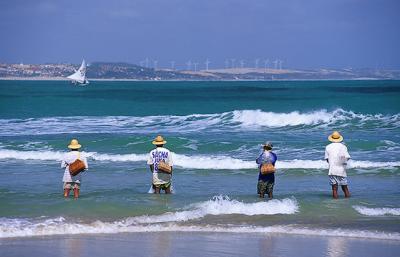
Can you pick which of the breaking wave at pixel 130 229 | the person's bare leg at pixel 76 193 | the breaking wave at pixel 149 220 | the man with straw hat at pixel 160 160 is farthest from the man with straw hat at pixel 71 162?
the breaking wave at pixel 130 229

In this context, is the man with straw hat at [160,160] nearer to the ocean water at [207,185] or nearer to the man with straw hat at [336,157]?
the ocean water at [207,185]

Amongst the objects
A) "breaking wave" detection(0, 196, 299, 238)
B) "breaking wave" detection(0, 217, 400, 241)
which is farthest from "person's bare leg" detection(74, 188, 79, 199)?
"breaking wave" detection(0, 217, 400, 241)

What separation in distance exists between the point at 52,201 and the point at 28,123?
27.3 metres

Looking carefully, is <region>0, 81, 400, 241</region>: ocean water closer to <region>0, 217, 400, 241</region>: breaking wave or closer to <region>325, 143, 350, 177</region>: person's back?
<region>0, 217, 400, 241</region>: breaking wave

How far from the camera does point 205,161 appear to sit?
21578 millimetres

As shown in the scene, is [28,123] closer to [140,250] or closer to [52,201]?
[52,201]

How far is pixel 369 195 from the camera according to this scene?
49.8ft

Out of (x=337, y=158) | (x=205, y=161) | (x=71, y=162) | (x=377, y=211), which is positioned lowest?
(x=205, y=161)

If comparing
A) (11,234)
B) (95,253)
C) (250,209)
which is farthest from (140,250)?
(250,209)

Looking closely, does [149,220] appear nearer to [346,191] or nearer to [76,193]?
[76,193]

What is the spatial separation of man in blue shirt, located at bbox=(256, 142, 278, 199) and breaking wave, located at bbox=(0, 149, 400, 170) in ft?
18.0

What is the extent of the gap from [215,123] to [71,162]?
77.0 ft

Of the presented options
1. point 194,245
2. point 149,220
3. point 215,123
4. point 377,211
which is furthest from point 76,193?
point 215,123

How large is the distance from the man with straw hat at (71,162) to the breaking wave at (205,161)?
21.3 feet
